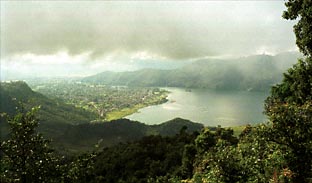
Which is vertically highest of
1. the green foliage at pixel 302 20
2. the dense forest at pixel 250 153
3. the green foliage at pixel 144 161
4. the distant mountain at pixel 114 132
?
the green foliage at pixel 302 20

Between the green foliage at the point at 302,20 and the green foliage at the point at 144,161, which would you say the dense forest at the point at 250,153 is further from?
the green foliage at the point at 144,161

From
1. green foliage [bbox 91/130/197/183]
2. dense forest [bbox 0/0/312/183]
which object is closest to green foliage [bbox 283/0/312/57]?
dense forest [bbox 0/0/312/183]

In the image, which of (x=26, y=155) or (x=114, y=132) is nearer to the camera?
(x=26, y=155)

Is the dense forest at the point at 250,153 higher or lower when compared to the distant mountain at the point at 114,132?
higher

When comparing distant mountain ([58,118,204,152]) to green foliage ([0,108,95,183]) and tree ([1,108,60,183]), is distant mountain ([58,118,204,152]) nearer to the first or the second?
green foliage ([0,108,95,183])

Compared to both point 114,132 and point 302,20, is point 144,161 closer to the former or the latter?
point 302,20

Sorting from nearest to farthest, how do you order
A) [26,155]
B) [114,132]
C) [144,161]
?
1. [26,155]
2. [144,161]
3. [114,132]

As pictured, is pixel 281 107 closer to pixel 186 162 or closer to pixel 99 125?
pixel 186 162

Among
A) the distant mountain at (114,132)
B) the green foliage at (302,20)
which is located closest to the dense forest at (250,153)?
the green foliage at (302,20)

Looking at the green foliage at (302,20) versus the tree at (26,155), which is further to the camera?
the green foliage at (302,20)

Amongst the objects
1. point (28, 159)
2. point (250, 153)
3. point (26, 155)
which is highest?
point (26, 155)

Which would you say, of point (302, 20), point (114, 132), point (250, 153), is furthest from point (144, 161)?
point (114, 132)

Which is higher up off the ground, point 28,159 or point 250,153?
point 28,159
